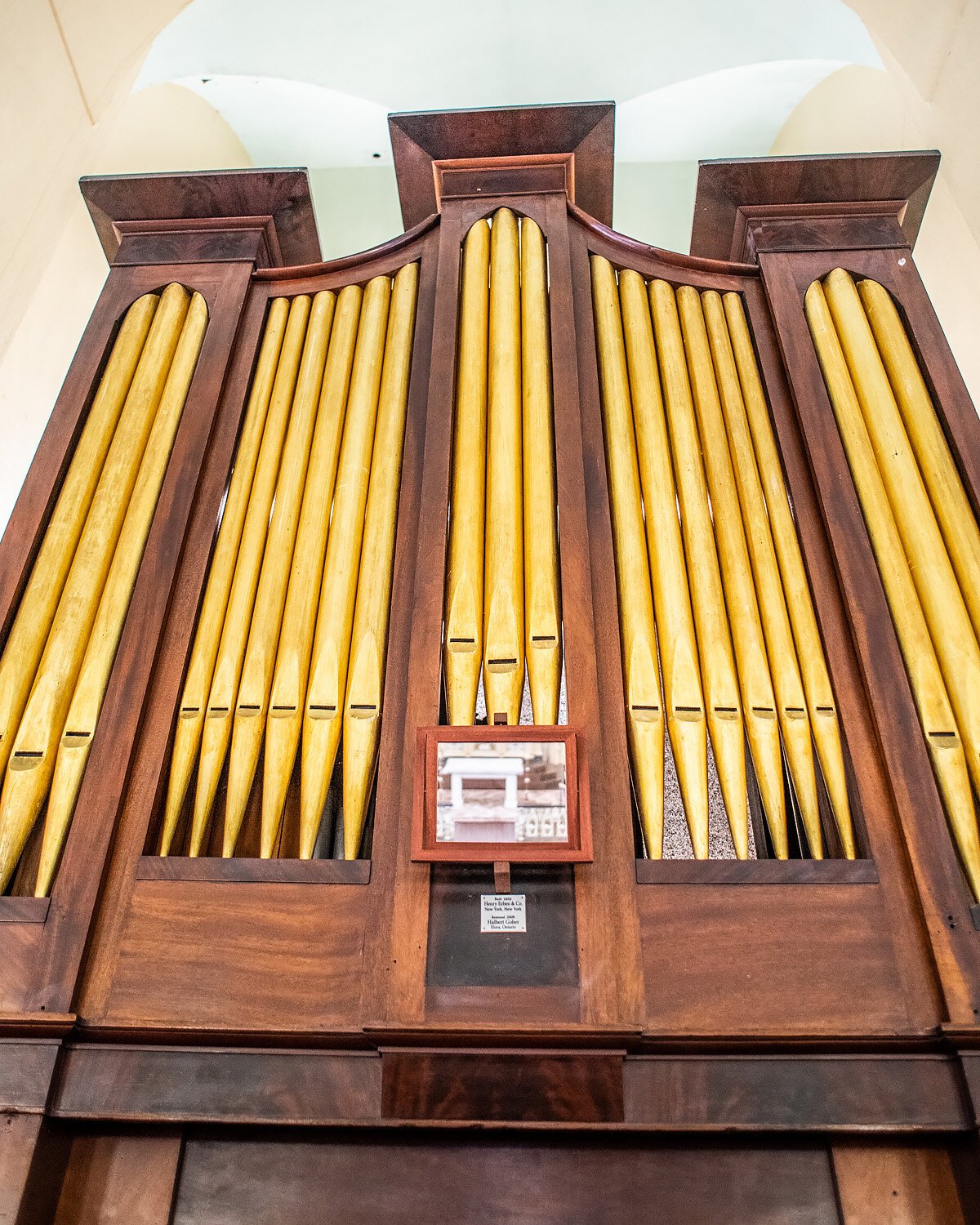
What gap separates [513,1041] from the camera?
95.3 inches

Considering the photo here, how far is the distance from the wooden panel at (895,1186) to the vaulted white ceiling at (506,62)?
16.7ft

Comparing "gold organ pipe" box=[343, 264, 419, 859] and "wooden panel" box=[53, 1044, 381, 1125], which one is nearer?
"wooden panel" box=[53, 1044, 381, 1125]

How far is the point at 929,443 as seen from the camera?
143 inches

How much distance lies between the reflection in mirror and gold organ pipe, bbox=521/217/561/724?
27 cm

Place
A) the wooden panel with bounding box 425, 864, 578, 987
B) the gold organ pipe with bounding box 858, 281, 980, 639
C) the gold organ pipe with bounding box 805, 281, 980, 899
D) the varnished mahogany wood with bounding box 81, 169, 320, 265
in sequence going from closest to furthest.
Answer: the wooden panel with bounding box 425, 864, 578, 987 < the gold organ pipe with bounding box 805, 281, 980, 899 < the gold organ pipe with bounding box 858, 281, 980, 639 < the varnished mahogany wood with bounding box 81, 169, 320, 265

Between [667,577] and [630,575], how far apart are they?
0.12 metres

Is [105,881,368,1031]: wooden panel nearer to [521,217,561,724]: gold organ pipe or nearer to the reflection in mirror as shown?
the reflection in mirror

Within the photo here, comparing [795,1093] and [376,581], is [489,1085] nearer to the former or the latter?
[795,1093]

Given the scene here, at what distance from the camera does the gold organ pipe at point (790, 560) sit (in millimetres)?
2910

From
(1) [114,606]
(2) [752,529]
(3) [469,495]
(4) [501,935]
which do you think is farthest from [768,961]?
(1) [114,606]

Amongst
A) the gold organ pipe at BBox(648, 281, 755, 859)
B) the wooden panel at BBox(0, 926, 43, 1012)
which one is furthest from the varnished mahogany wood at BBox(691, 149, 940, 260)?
the wooden panel at BBox(0, 926, 43, 1012)

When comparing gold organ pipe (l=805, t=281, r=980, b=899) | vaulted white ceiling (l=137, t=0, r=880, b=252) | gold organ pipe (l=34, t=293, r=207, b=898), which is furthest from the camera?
vaulted white ceiling (l=137, t=0, r=880, b=252)

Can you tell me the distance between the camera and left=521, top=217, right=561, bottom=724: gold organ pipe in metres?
3.02

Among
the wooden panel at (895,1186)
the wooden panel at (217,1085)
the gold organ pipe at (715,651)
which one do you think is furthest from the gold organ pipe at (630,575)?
the wooden panel at (217,1085)
